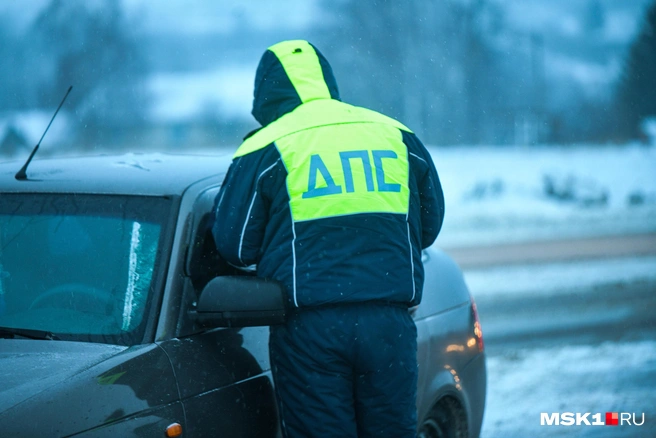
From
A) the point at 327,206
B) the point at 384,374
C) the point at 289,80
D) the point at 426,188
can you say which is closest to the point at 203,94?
the point at 289,80

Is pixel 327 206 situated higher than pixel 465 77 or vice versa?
pixel 327 206

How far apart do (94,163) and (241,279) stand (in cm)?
114

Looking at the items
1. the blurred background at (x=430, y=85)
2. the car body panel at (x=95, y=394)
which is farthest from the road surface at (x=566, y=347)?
the blurred background at (x=430, y=85)

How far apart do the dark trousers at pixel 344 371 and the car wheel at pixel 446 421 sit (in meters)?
0.82

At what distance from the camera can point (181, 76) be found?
37844mm

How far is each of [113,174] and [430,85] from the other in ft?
102

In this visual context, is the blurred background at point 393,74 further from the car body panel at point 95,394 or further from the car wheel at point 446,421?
the car body panel at point 95,394

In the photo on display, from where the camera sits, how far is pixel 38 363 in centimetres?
232

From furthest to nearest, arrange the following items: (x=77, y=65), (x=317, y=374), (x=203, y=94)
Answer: (x=203, y=94), (x=77, y=65), (x=317, y=374)

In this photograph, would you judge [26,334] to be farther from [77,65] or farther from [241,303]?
[77,65]

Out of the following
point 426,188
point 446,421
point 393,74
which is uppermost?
point 393,74

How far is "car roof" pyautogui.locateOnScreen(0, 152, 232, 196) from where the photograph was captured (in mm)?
2865

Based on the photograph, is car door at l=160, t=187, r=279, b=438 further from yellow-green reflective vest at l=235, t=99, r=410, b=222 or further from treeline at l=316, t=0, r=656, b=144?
treeline at l=316, t=0, r=656, b=144

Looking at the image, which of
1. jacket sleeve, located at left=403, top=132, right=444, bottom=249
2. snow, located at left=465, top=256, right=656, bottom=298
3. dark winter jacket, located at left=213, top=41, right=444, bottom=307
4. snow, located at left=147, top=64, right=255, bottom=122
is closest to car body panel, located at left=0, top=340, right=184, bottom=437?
dark winter jacket, located at left=213, top=41, right=444, bottom=307
